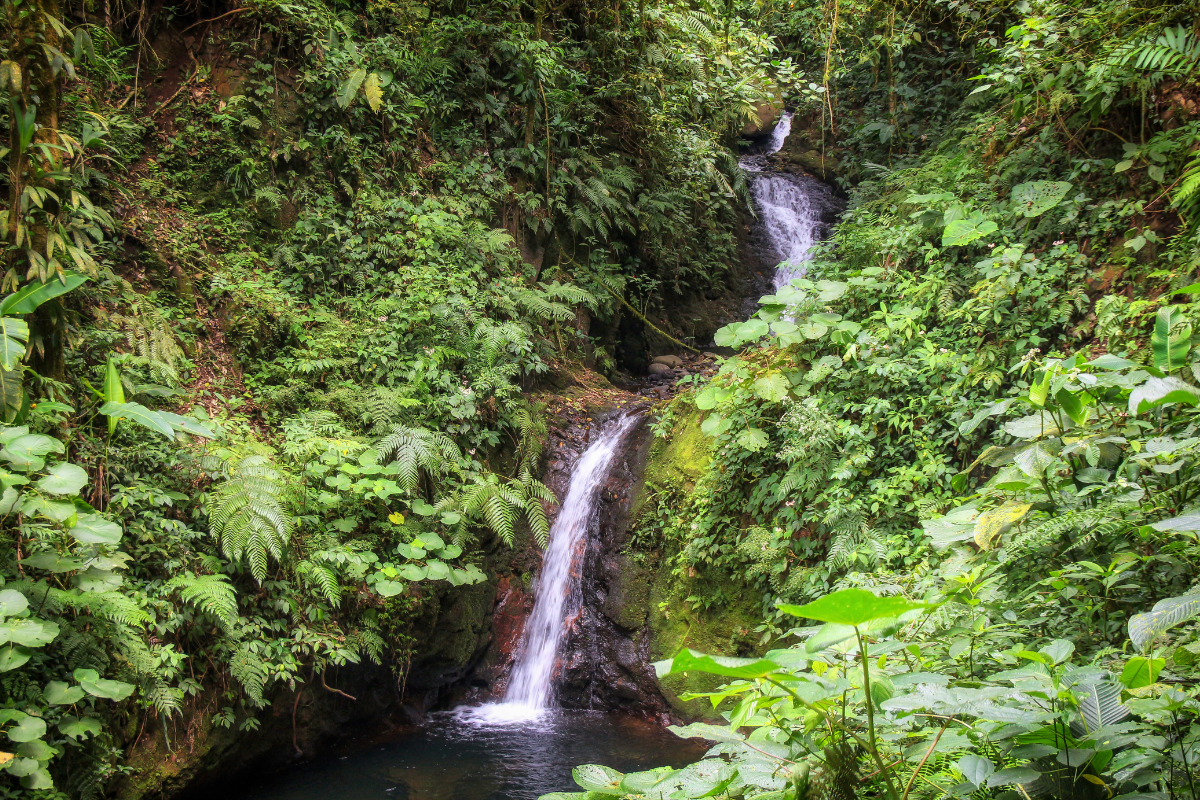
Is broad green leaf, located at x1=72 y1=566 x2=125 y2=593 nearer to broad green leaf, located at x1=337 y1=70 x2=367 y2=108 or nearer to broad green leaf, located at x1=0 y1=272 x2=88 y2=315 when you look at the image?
broad green leaf, located at x1=0 y1=272 x2=88 y2=315

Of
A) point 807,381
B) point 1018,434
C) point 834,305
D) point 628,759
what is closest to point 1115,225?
point 834,305

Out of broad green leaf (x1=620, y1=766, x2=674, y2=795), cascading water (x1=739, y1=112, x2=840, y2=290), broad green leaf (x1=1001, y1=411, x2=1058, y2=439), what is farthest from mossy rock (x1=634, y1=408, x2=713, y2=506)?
cascading water (x1=739, y1=112, x2=840, y2=290)

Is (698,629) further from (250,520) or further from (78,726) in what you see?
(78,726)

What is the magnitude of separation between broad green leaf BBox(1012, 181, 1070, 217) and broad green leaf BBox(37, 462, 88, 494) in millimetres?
6430

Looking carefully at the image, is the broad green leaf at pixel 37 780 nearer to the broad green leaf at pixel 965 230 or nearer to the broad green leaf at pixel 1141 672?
the broad green leaf at pixel 1141 672

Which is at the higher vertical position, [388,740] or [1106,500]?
[1106,500]

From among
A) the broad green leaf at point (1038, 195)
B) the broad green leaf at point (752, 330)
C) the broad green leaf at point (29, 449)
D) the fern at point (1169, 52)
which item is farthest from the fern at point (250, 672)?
the fern at point (1169, 52)

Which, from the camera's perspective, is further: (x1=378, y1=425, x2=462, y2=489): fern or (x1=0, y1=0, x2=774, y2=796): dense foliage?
(x1=378, y1=425, x2=462, y2=489): fern

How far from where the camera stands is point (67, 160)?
5031 mm

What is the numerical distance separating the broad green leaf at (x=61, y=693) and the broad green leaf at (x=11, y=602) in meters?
0.54

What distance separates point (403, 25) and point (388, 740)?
7.80 m

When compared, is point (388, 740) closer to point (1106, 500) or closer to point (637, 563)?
point (637, 563)

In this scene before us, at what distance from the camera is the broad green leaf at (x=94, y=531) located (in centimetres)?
345

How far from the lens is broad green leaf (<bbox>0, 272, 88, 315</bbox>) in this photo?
355cm
